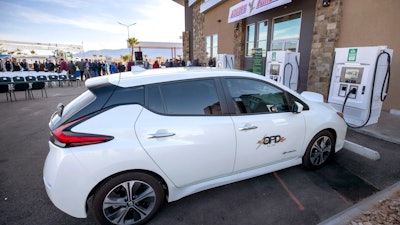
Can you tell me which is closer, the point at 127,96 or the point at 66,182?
the point at 66,182

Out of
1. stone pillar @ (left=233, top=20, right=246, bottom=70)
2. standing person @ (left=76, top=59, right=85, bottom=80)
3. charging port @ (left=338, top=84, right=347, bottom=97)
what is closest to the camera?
charging port @ (left=338, top=84, right=347, bottom=97)

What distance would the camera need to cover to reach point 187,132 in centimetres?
225

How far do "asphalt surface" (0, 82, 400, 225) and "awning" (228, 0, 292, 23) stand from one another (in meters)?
6.57

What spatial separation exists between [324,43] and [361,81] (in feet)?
9.66

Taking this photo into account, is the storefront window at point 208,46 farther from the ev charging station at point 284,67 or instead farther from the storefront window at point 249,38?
the ev charging station at point 284,67

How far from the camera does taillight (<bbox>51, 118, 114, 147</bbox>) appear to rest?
1938 millimetres

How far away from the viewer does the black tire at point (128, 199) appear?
2098 mm

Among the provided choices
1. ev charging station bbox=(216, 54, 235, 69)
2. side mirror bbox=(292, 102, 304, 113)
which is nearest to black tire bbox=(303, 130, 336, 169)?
side mirror bbox=(292, 102, 304, 113)

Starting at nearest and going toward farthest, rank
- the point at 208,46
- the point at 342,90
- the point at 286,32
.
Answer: the point at 342,90 < the point at 286,32 < the point at 208,46

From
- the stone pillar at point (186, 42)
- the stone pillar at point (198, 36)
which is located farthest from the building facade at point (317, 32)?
the stone pillar at point (186, 42)

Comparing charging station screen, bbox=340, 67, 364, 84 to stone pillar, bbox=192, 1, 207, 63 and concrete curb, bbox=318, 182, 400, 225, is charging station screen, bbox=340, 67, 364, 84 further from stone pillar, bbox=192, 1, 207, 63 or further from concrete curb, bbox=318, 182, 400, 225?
stone pillar, bbox=192, 1, 207, 63

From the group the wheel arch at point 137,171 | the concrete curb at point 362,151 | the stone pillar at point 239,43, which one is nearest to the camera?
the wheel arch at point 137,171

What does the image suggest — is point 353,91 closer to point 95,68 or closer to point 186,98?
point 186,98

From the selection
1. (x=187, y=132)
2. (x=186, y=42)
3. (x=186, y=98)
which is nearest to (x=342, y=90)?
(x=186, y=98)
